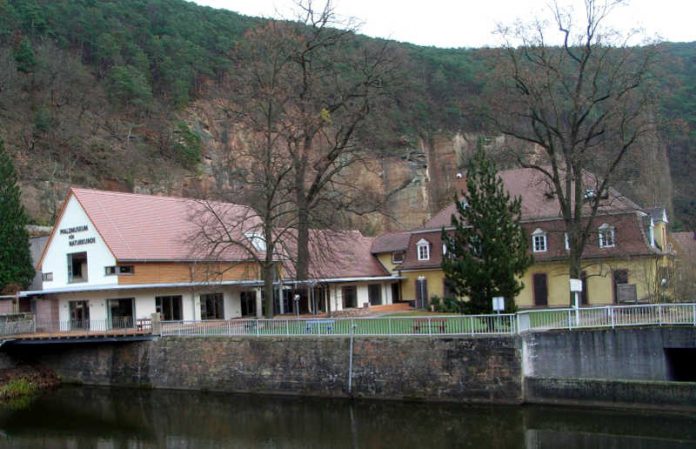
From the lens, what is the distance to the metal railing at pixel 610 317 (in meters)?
23.3

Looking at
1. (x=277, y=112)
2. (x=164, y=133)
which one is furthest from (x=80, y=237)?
(x=164, y=133)

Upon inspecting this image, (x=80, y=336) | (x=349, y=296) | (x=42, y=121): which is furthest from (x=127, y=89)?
(x=80, y=336)

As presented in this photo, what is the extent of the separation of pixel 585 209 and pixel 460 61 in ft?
225

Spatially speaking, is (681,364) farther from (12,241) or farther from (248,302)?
(12,241)

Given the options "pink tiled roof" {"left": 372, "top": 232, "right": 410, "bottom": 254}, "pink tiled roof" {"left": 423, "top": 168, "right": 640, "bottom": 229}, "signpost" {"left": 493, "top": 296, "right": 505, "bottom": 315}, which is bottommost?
"signpost" {"left": 493, "top": 296, "right": 505, "bottom": 315}

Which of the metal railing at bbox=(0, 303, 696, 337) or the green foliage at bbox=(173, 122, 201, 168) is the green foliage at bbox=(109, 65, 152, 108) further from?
the metal railing at bbox=(0, 303, 696, 337)

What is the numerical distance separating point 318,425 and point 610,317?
35.2ft

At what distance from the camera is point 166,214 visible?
126 ft

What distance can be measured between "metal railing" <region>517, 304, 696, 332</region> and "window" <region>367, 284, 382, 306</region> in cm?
2205

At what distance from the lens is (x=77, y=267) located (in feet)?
121

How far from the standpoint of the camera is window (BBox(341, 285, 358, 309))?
43906 millimetres

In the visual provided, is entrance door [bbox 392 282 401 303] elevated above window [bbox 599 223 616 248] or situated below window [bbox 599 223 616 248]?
below

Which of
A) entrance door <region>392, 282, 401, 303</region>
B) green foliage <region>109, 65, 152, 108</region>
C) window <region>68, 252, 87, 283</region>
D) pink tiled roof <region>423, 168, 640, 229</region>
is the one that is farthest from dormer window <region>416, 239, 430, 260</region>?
green foliage <region>109, 65, 152, 108</region>

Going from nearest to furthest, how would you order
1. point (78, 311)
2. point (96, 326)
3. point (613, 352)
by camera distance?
1. point (613, 352)
2. point (96, 326)
3. point (78, 311)
